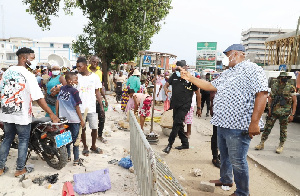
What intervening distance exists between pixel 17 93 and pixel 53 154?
1236 millimetres

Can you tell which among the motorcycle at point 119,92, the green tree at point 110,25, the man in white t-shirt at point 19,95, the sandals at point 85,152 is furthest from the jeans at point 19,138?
the green tree at point 110,25

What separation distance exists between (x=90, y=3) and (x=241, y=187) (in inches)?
584

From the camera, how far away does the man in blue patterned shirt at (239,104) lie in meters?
2.70

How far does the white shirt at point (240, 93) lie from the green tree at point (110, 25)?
12572mm

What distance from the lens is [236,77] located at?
2873mm

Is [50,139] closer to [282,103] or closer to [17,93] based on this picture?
[17,93]

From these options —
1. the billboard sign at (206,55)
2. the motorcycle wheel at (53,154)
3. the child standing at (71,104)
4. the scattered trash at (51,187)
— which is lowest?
the scattered trash at (51,187)

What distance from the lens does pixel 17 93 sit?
326cm

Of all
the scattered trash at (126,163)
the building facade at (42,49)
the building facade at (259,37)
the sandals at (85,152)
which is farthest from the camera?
the building facade at (259,37)

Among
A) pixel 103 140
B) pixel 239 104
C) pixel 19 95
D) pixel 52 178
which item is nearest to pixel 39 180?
pixel 52 178

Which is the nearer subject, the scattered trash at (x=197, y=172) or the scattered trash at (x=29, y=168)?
the scattered trash at (x=29, y=168)

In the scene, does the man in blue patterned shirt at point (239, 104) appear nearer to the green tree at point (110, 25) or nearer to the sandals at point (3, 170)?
the sandals at point (3, 170)

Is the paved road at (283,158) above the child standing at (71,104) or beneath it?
beneath

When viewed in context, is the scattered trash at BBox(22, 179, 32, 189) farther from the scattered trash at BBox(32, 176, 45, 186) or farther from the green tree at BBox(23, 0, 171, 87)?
the green tree at BBox(23, 0, 171, 87)
